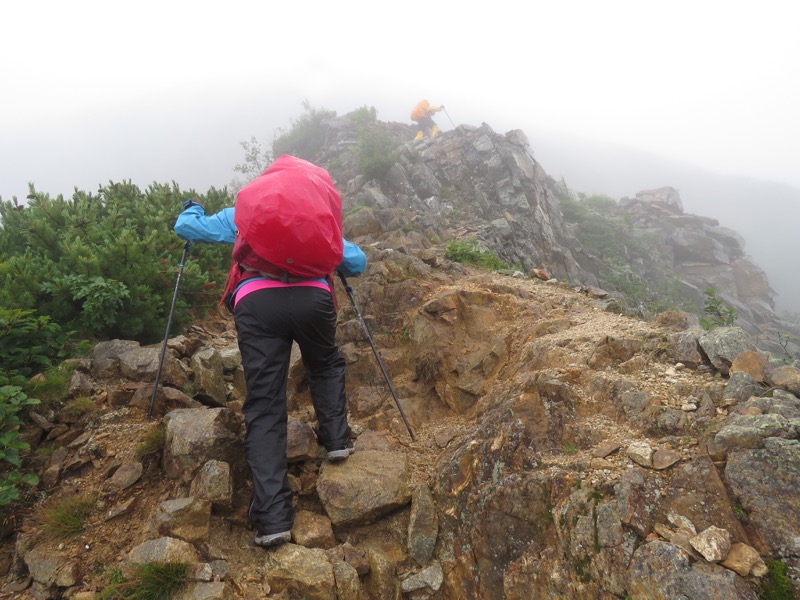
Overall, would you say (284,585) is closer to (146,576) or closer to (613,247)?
(146,576)

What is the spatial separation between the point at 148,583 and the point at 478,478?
2.29 m

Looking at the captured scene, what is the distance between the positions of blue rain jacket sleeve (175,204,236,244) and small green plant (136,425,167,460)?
1.74 metres

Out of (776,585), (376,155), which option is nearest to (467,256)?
(776,585)

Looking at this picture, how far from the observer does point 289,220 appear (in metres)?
3.20

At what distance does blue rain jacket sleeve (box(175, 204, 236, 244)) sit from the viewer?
3.90 m

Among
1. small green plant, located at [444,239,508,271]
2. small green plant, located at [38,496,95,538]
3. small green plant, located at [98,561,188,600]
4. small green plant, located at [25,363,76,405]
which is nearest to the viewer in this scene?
small green plant, located at [98,561,188,600]

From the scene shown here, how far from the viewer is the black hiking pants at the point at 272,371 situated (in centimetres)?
315

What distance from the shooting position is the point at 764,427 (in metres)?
2.54

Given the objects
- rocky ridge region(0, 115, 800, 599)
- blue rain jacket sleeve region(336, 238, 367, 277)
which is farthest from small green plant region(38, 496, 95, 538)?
blue rain jacket sleeve region(336, 238, 367, 277)

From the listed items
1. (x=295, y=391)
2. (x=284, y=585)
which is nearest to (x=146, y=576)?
(x=284, y=585)

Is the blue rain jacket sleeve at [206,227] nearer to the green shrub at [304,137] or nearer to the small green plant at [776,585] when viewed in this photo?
the small green plant at [776,585]

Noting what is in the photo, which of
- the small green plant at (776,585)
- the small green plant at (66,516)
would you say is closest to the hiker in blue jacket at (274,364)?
the small green plant at (66,516)

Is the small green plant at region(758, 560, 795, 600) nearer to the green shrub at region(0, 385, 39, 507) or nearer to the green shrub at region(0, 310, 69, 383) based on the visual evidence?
the green shrub at region(0, 385, 39, 507)

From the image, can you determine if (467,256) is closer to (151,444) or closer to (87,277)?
(87,277)
